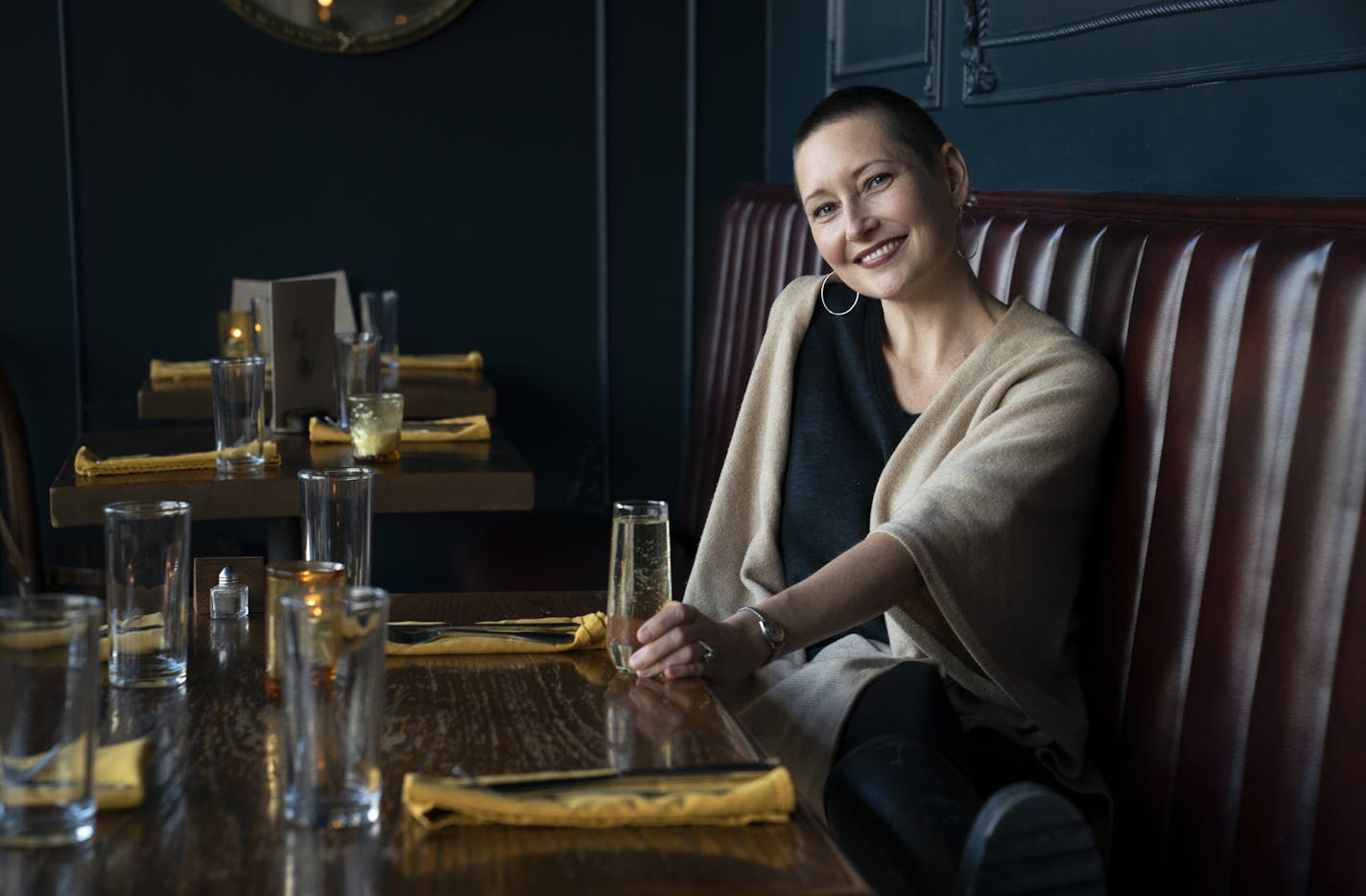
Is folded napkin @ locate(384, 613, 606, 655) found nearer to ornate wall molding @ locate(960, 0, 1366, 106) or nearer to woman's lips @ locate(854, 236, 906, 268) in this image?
woman's lips @ locate(854, 236, 906, 268)

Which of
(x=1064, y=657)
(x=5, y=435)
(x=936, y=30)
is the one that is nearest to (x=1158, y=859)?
(x=1064, y=657)

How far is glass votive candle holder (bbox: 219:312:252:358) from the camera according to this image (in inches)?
146

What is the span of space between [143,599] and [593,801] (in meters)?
0.53

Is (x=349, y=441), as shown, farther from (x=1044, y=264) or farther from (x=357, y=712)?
(x=357, y=712)

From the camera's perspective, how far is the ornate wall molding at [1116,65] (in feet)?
6.55

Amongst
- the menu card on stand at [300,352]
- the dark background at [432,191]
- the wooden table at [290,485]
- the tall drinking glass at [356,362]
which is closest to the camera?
the wooden table at [290,485]

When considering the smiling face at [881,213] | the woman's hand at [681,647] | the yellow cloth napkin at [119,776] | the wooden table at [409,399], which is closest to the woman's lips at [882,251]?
the smiling face at [881,213]

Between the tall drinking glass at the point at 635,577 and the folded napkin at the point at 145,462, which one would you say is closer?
the tall drinking glass at the point at 635,577

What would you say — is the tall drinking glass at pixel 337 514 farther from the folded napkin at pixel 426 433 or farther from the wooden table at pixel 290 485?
the folded napkin at pixel 426 433

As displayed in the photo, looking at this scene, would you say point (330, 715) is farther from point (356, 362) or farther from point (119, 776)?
point (356, 362)

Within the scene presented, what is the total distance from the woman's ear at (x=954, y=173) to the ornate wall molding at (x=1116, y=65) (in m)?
0.37

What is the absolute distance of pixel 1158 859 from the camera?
1747 mm

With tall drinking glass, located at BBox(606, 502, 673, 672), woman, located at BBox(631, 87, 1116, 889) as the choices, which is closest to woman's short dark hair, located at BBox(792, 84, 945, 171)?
woman, located at BBox(631, 87, 1116, 889)

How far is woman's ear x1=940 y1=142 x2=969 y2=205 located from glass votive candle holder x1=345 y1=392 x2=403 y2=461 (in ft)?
3.17
